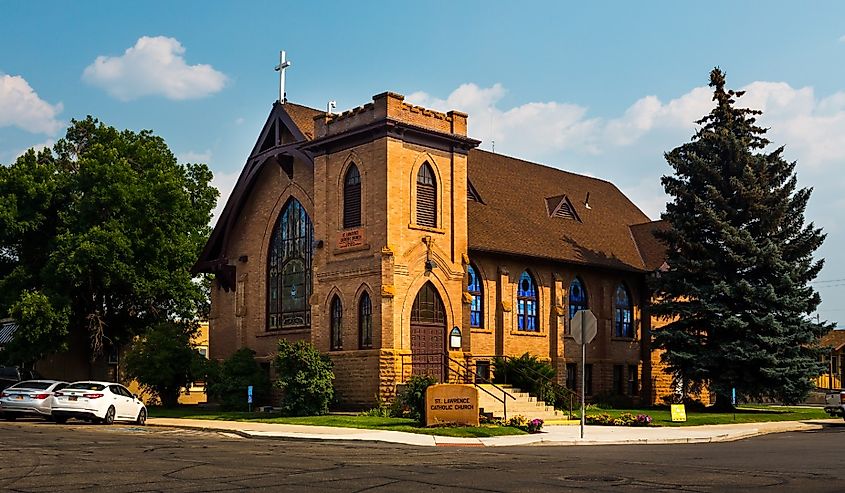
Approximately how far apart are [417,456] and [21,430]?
1191 cm

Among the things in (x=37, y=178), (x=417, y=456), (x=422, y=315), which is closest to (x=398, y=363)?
(x=422, y=315)

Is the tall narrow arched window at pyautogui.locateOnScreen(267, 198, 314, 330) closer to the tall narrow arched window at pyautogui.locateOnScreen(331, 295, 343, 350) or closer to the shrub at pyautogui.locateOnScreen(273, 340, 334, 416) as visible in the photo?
the tall narrow arched window at pyautogui.locateOnScreen(331, 295, 343, 350)

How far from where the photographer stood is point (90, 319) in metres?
44.9

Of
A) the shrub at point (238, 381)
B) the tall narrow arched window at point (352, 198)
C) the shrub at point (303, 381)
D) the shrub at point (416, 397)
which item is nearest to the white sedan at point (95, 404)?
the shrub at point (303, 381)

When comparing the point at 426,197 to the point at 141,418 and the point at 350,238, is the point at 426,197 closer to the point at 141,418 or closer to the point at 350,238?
the point at 350,238

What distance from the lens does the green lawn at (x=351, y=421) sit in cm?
2555

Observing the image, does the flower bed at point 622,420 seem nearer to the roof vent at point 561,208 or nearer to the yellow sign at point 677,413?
the yellow sign at point 677,413

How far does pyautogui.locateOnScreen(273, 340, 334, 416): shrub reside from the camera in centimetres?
3338

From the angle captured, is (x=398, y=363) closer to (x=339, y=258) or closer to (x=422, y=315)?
(x=422, y=315)

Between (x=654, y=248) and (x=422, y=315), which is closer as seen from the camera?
(x=422, y=315)

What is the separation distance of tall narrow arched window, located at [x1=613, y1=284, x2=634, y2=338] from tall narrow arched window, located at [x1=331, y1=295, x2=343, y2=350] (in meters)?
14.1

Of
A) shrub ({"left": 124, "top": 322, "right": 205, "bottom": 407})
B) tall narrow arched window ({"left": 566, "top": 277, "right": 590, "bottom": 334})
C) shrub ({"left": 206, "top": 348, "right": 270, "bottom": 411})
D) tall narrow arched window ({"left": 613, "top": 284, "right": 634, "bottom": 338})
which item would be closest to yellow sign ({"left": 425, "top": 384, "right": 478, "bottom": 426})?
shrub ({"left": 206, "top": 348, "right": 270, "bottom": 411})

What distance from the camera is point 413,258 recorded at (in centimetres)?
3481

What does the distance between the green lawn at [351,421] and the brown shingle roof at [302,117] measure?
11.1m
